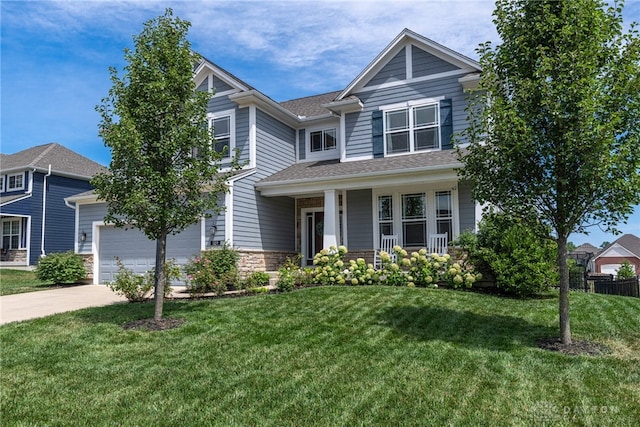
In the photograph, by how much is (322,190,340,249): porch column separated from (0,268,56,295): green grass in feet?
31.4

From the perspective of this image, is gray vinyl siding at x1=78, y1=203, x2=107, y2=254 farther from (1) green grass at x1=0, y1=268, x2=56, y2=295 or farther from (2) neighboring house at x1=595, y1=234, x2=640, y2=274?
(2) neighboring house at x1=595, y1=234, x2=640, y2=274

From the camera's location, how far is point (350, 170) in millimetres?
13352

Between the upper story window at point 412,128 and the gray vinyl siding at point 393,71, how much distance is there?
110 centimetres

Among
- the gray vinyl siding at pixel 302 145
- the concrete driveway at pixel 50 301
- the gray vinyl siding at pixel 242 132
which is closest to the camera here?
the concrete driveway at pixel 50 301

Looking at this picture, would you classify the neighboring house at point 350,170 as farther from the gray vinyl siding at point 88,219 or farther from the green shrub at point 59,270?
the green shrub at point 59,270

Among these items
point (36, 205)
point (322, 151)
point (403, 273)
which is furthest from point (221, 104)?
point (36, 205)

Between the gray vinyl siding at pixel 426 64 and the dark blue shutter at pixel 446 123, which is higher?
the gray vinyl siding at pixel 426 64

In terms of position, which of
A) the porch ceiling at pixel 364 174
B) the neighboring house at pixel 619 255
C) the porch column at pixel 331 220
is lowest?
the neighboring house at pixel 619 255

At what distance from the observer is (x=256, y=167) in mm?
14555

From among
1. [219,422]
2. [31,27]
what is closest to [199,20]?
[31,27]

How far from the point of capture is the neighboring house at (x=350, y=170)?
1301cm

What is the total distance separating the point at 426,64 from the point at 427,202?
460cm

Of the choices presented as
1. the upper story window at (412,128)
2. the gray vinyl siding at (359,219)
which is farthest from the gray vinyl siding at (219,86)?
the gray vinyl siding at (359,219)

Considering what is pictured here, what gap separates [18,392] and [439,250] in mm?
10909
